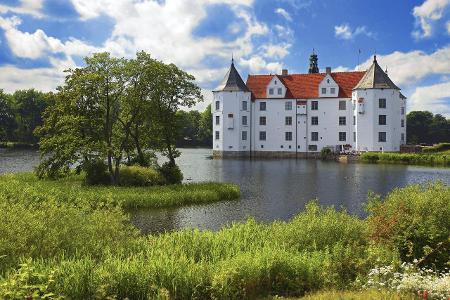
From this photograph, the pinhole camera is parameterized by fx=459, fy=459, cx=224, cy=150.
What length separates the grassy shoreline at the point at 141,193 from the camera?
71.6ft

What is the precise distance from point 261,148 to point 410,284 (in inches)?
2504

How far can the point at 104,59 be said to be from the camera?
27.1 metres

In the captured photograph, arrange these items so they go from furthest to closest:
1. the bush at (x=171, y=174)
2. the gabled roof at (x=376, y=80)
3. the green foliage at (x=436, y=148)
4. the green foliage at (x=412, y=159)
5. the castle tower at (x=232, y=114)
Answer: the castle tower at (x=232, y=114)
the green foliage at (x=436, y=148)
the gabled roof at (x=376, y=80)
the green foliage at (x=412, y=159)
the bush at (x=171, y=174)

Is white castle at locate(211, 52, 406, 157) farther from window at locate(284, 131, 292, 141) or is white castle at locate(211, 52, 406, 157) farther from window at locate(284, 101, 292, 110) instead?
window at locate(284, 101, 292, 110)

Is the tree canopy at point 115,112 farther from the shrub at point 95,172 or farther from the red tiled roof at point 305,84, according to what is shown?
the red tiled roof at point 305,84

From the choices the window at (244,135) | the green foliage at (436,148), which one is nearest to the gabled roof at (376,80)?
the green foliage at (436,148)

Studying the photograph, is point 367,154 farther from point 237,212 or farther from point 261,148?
point 237,212

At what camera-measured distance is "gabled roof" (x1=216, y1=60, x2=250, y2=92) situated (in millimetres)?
68875

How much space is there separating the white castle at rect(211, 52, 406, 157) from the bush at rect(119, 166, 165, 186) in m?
40.7

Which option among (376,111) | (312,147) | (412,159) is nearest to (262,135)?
(312,147)

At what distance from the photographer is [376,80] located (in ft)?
209

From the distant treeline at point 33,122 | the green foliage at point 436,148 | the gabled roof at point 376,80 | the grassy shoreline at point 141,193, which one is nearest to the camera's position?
the grassy shoreline at point 141,193

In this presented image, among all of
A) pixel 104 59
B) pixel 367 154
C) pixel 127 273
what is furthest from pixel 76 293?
pixel 367 154

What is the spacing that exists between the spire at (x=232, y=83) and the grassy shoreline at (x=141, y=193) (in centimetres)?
4242
